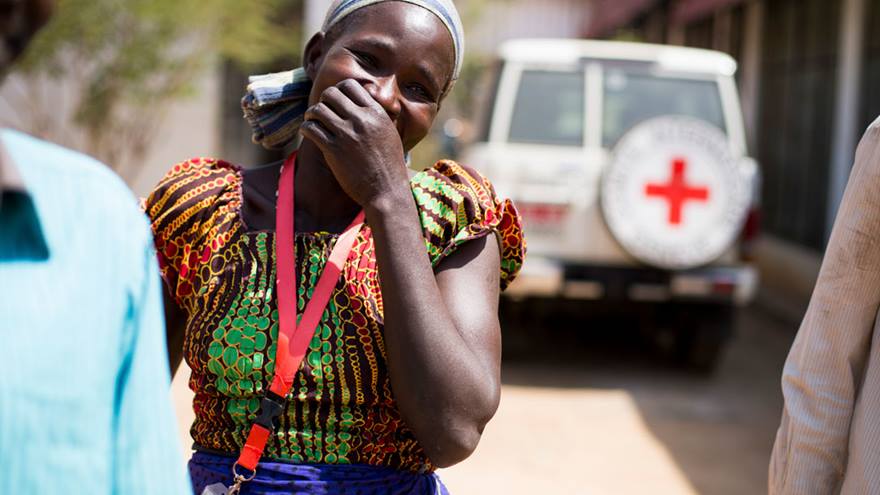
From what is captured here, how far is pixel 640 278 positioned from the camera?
732 cm

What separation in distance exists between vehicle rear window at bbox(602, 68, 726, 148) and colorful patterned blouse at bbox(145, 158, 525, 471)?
234 inches

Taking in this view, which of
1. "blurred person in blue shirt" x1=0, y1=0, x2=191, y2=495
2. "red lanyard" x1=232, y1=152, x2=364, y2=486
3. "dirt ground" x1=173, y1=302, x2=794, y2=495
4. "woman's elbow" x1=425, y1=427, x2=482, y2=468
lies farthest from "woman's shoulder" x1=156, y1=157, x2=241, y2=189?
"dirt ground" x1=173, y1=302, x2=794, y2=495

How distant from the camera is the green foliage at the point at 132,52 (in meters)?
10.9

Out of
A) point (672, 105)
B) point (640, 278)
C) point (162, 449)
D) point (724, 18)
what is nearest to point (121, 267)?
point (162, 449)

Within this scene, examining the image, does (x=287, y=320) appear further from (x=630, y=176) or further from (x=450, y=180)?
(x=630, y=176)

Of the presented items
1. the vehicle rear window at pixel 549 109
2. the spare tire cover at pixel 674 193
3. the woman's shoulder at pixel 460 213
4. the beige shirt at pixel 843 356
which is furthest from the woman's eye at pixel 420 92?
the vehicle rear window at pixel 549 109

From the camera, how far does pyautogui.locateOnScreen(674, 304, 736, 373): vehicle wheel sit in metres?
7.66

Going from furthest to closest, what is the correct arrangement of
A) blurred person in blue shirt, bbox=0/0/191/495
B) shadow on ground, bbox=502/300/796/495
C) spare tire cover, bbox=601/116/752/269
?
spare tire cover, bbox=601/116/752/269 → shadow on ground, bbox=502/300/796/495 → blurred person in blue shirt, bbox=0/0/191/495

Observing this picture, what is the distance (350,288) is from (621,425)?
4.88 meters

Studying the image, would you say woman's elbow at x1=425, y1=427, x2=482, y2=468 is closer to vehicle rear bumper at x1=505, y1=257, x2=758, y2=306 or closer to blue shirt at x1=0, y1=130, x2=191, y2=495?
blue shirt at x1=0, y1=130, x2=191, y2=495

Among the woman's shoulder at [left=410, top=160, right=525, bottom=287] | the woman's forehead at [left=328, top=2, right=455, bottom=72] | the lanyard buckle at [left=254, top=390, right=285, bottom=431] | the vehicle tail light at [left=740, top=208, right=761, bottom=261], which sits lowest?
the vehicle tail light at [left=740, top=208, right=761, bottom=261]

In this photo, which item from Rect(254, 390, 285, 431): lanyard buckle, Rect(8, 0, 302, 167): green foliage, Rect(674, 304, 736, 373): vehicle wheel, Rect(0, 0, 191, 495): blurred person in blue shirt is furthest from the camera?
Rect(8, 0, 302, 167): green foliage

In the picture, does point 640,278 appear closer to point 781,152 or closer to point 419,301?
point 419,301

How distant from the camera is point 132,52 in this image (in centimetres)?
1130
